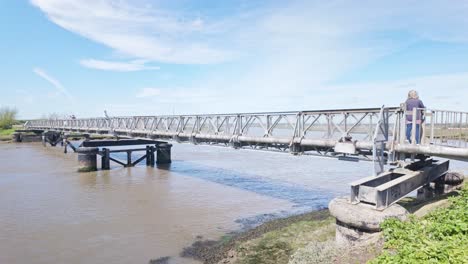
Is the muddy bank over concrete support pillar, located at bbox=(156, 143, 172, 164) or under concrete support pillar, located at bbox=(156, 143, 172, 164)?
under

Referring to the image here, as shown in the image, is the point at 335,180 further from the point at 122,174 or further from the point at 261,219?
the point at 122,174

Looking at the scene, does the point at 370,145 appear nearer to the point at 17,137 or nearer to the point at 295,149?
the point at 295,149

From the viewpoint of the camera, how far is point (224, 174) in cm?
2253

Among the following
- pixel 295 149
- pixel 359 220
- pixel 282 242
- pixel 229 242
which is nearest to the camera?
pixel 359 220

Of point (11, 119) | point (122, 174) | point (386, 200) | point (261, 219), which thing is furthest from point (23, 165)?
point (11, 119)

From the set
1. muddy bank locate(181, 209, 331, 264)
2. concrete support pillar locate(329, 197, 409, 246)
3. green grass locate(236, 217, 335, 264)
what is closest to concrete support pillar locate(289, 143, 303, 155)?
muddy bank locate(181, 209, 331, 264)

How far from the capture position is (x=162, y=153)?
2675cm

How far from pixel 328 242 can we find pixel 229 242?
327 cm

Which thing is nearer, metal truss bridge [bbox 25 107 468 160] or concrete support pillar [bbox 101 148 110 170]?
metal truss bridge [bbox 25 107 468 160]

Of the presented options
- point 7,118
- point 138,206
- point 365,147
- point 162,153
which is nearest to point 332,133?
point 365,147

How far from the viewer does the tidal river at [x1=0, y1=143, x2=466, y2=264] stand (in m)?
9.70

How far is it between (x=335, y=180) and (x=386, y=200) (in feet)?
43.8

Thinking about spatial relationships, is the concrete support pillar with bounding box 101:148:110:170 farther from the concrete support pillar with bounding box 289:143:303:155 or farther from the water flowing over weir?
the concrete support pillar with bounding box 289:143:303:155

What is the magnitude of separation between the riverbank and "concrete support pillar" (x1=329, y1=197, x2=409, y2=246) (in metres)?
0.25
